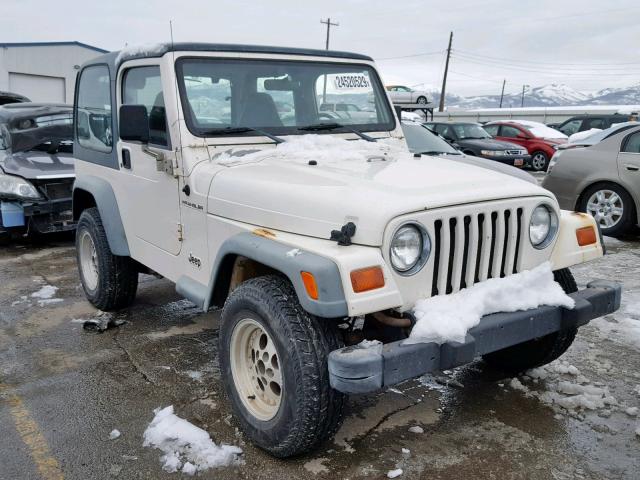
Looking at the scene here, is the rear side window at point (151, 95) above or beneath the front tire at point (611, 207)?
above

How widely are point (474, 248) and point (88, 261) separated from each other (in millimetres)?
3779

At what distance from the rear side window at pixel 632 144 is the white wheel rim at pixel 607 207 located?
1.93 ft

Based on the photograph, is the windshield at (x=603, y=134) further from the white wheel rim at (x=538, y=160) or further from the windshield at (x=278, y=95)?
the white wheel rim at (x=538, y=160)

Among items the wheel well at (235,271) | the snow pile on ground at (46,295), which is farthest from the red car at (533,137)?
the wheel well at (235,271)

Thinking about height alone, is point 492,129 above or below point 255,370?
above

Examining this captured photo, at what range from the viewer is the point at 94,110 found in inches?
195

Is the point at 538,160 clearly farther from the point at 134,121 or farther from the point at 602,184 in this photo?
the point at 134,121

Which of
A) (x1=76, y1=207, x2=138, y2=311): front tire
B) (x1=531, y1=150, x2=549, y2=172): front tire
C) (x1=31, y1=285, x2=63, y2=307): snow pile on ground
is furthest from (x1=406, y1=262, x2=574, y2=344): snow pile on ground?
(x1=531, y1=150, x2=549, y2=172): front tire

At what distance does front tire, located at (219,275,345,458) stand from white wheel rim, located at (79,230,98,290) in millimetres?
2506

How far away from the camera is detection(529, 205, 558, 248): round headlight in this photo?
3143mm

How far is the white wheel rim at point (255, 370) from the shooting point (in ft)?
9.80

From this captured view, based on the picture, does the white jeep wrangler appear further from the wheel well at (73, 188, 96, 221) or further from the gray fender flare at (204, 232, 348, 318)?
the wheel well at (73, 188, 96, 221)

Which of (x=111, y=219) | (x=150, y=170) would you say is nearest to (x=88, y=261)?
(x=111, y=219)

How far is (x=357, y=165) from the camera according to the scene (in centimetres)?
346
